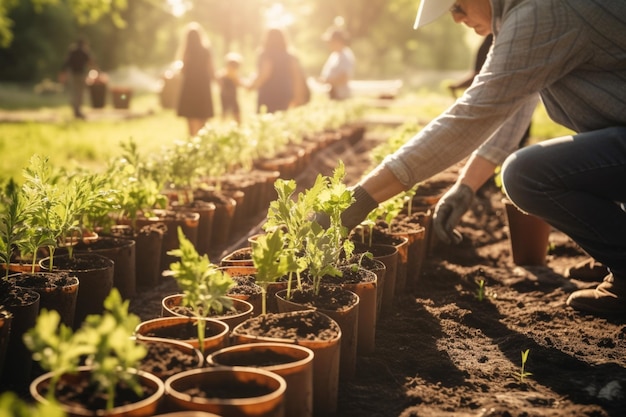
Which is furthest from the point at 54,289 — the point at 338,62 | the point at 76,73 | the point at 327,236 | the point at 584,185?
the point at 76,73

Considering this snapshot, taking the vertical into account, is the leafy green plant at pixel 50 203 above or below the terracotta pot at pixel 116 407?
above

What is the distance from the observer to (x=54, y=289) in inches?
113

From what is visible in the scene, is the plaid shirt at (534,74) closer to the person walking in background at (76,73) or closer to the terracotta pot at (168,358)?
the terracotta pot at (168,358)

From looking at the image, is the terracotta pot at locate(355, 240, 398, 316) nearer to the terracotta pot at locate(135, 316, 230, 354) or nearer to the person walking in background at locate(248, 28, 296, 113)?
the terracotta pot at locate(135, 316, 230, 354)

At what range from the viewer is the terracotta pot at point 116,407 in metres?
1.76

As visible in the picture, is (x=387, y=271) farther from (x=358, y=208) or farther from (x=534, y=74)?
(x=534, y=74)

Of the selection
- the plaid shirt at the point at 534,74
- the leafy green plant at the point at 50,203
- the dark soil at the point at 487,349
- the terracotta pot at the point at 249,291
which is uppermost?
the plaid shirt at the point at 534,74

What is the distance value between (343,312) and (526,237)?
2236mm

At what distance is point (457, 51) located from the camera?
2441 inches

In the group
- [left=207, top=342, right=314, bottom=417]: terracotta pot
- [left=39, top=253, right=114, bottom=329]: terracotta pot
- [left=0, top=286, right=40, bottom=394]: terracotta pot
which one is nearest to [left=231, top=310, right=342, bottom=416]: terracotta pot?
[left=207, top=342, right=314, bottom=417]: terracotta pot

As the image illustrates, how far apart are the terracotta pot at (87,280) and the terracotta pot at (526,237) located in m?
2.47

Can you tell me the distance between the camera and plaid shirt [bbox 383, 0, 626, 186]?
2.92 metres

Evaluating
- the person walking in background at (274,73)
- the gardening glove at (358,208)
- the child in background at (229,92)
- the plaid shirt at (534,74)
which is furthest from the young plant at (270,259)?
the child in background at (229,92)

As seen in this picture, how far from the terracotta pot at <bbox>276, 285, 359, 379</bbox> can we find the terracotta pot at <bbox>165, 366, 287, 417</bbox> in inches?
23.8
